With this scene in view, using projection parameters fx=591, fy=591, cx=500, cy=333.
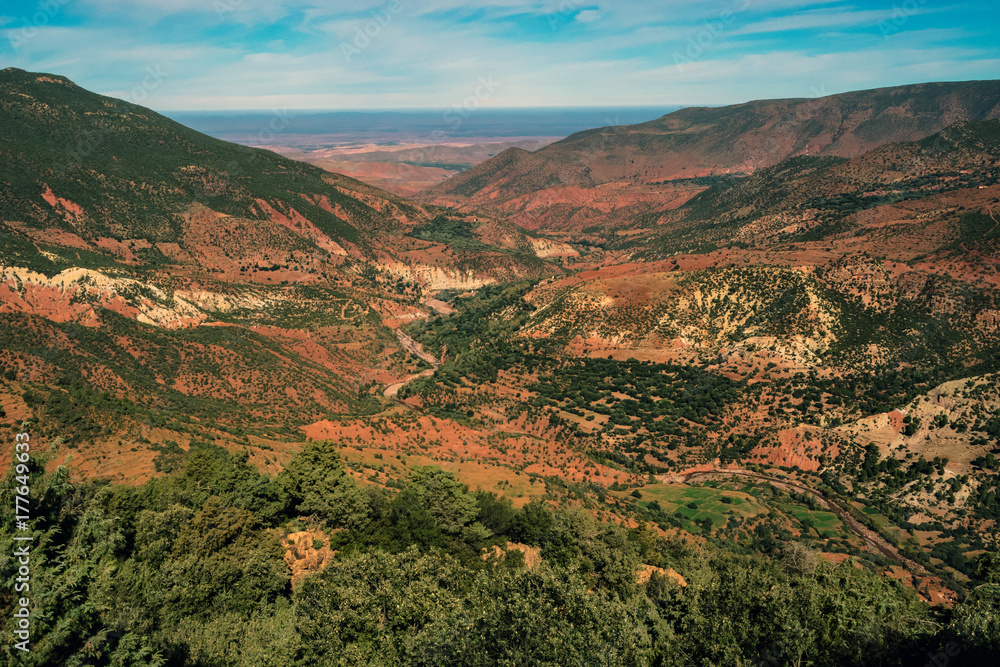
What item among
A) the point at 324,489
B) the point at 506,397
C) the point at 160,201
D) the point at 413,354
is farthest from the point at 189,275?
the point at 324,489

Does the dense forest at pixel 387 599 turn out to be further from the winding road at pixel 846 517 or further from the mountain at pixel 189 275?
the winding road at pixel 846 517

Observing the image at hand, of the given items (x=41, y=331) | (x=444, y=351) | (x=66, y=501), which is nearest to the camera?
(x=66, y=501)

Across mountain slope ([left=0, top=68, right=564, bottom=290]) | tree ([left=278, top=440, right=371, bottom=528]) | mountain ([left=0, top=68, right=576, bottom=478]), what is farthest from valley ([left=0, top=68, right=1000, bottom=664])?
mountain slope ([left=0, top=68, right=564, bottom=290])

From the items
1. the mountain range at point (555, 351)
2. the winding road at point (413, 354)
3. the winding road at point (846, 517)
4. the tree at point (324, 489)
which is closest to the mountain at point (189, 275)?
the mountain range at point (555, 351)

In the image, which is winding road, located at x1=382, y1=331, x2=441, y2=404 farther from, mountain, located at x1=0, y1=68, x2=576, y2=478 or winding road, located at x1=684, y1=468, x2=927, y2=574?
winding road, located at x1=684, y1=468, x2=927, y2=574

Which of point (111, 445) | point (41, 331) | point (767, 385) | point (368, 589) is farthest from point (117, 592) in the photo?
point (767, 385)

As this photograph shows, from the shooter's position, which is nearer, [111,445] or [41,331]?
[111,445]

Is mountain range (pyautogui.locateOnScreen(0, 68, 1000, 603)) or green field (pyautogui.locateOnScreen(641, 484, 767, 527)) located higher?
mountain range (pyautogui.locateOnScreen(0, 68, 1000, 603))

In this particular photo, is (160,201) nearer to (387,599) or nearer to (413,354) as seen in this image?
(413,354)

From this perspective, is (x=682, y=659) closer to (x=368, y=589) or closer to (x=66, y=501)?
(x=368, y=589)
